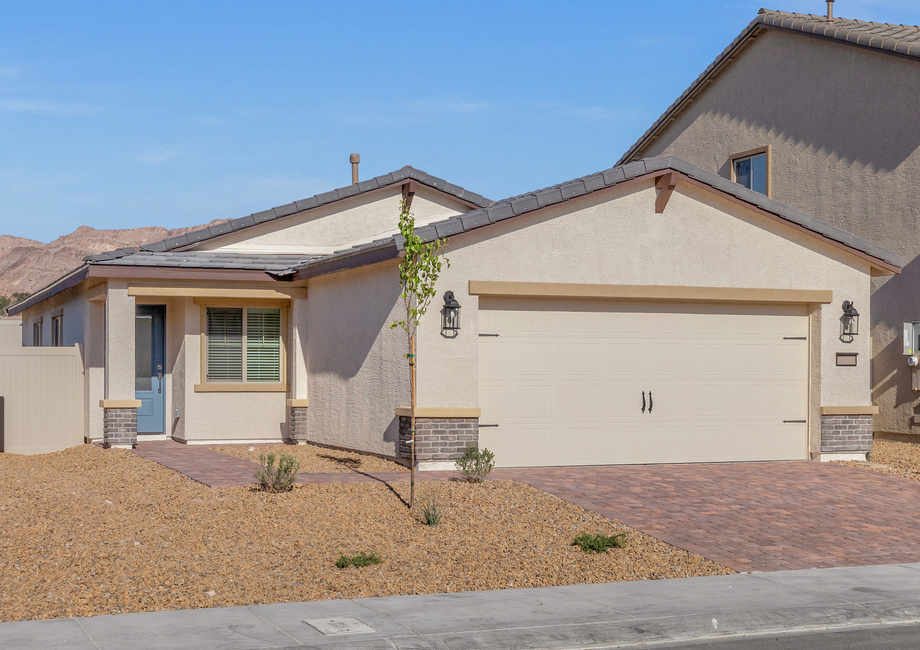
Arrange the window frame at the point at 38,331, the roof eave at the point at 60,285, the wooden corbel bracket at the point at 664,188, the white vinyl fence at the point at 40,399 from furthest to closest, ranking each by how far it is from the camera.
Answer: the window frame at the point at 38,331, the white vinyl fence at the point at 40,399, the roof eave at the point at 60,285, the wooden corbel bracket at the point at 664,188

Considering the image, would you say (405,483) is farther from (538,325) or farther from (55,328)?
(55,328)

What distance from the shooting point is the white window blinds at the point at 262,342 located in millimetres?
17797

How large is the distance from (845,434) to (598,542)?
284 inches

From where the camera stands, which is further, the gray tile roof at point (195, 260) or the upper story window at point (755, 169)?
the upper story window at point (755, 169)

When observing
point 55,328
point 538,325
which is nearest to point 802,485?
point 538,325

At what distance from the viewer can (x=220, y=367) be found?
58.1ft

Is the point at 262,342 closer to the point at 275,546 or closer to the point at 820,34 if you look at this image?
the point at 275,546

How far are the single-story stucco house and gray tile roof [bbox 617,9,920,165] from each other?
4.72 metres

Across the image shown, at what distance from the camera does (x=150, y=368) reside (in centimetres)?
1839

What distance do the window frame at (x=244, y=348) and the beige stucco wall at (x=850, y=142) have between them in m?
9.22

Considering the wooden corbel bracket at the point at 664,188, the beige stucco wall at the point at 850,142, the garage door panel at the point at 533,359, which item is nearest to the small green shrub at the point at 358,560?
the garage door panel at the point at 533,359

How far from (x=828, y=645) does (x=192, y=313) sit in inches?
501

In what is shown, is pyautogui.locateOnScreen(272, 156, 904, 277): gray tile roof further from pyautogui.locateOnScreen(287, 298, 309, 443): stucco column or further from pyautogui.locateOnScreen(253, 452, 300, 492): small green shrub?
pyautogui.locateOnScreen(253, 452, 300, 492): small green shrub

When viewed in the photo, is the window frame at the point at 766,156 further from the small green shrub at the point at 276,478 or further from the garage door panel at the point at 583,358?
the small green shrub at the point at 276,478
